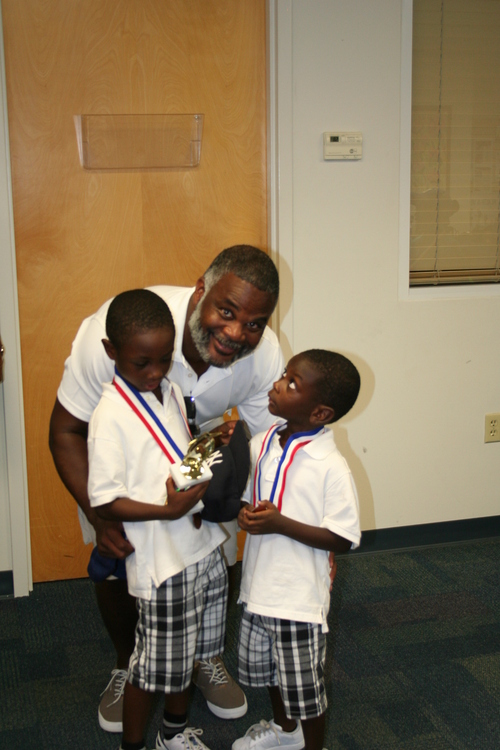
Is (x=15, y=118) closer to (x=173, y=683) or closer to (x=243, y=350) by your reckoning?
(x=243, y=350)

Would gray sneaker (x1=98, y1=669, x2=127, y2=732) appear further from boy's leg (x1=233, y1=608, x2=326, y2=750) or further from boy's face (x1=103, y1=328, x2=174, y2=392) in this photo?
boy's face (x1=103, y1=328, x2=174, y2=392)

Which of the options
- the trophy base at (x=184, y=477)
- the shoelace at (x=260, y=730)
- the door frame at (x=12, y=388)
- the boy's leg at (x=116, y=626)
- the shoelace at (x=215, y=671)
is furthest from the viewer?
the door frame at (x=12, y=388)

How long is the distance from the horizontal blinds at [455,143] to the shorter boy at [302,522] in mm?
1683

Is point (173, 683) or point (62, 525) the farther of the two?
point (62, 525)

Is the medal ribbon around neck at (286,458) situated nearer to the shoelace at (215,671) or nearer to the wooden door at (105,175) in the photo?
the shoelace at (215,671)

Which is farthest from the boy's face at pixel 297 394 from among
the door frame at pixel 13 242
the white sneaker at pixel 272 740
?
the door frame at pixel 13 242

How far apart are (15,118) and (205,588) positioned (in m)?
1.89

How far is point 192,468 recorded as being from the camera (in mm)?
1434

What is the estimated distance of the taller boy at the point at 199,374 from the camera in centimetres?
157

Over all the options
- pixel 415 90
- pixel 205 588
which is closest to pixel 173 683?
pixel 205 588

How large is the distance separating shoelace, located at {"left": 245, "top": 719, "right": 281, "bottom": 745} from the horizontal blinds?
1946 mm

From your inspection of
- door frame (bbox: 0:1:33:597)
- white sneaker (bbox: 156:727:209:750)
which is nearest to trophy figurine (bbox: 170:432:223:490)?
white sneaker (bbox: 156:727:209:750)

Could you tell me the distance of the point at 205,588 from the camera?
1654mm

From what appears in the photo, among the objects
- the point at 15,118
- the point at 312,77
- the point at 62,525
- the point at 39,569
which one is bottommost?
the point at 39,569
